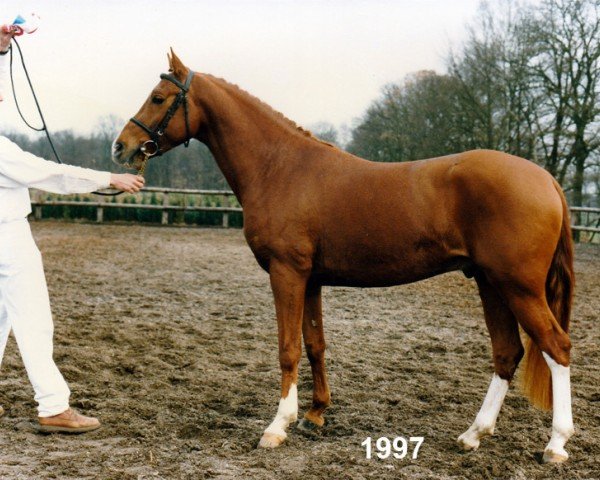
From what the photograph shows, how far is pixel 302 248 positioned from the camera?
140 inches

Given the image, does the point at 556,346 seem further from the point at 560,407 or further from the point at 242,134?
the point at 242,134

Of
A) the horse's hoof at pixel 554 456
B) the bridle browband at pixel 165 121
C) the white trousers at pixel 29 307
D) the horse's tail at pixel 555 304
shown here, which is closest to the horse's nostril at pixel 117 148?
the bridle browband at pixel 165 121

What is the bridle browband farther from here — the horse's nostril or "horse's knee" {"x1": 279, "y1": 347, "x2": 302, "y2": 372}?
"horse's knee" {"x1": 279, "y1": 347, "x2": 302, "y2": 372}

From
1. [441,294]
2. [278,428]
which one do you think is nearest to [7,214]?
[278,428]

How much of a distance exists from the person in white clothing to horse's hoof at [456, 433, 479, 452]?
216 cm

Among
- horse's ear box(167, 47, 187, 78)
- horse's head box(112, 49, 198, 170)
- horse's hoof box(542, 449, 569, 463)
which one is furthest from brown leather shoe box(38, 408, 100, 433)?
horse's hoof box(542, 449, 569, 463)

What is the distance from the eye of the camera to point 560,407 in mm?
3287

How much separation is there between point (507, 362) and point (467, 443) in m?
0.55

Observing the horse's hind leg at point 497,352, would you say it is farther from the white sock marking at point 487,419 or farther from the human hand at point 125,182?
the human hand at point 125,182

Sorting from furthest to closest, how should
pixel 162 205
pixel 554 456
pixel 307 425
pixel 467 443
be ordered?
pixel 162 205
pixel 307 425
pixel 467 443
pixel 554 456

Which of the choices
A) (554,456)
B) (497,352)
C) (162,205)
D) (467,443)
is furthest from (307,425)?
(162,205)

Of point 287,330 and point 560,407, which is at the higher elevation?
point 287,330

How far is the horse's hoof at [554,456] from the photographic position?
3.20m

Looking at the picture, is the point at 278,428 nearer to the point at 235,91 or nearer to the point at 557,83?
the point at 235,91
